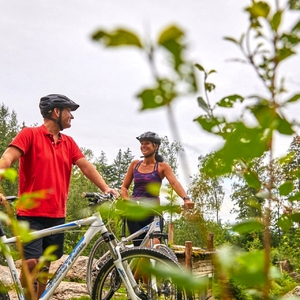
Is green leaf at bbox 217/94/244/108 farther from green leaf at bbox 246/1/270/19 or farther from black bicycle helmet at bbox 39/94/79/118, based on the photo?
black bicycle helmet at bbox 39/94/79/118

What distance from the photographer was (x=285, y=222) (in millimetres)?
616

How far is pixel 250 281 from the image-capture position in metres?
0.36

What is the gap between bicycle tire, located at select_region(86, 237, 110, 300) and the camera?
5.11 metres

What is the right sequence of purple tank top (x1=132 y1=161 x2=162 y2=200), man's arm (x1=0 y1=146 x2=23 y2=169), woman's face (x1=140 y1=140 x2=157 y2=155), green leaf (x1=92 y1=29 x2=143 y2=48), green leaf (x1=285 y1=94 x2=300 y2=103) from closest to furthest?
green leaf (x1=92 y1=29 x2=143 y2=48) → green leaf (x1=285 y1=94 x2=300 y2=103) → man's arm (x1=0 y1=146 x2=23 y2=169) → purple tank top (x1=132 y1=161 x2=162 y2=200) → woman's face (x1=140 y1=140 x2=157 y2=155)

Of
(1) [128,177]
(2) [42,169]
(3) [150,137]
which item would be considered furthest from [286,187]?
(1) [128,177]

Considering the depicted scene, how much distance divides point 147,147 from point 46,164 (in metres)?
1.70

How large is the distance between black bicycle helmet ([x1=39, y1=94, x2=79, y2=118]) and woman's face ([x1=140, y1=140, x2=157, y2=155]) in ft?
4.62

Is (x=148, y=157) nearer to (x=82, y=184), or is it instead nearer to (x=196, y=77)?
(x=196, y=77)

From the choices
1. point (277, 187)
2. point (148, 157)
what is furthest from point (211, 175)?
point (148, 157)

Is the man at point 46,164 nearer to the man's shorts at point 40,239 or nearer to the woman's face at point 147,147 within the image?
the man's shorts at point 40,239

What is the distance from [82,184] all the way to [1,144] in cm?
710

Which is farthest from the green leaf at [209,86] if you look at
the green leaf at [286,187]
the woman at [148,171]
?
the woman at [148,171]

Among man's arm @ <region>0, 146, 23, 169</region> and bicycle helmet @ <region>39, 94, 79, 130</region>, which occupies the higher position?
bicycle helmet @ <region>39, 94, 79, 130</region>

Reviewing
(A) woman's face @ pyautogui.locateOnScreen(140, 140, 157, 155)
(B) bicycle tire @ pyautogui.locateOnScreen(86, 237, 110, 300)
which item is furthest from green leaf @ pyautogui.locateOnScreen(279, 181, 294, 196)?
(B) bicycle tire @ pyautogui.locateOnScreen(86, 237, 110, 300)
